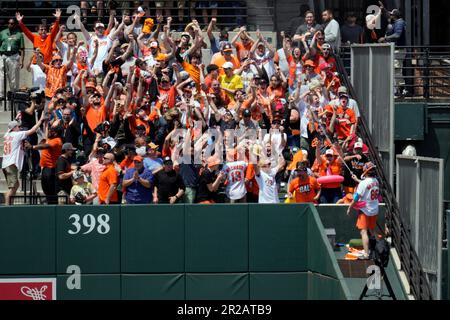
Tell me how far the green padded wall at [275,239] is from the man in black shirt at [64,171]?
10.3 ft

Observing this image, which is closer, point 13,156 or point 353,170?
point 353,170

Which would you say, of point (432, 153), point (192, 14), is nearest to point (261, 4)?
point (192, 14)

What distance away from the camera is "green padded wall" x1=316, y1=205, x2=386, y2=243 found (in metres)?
25.4

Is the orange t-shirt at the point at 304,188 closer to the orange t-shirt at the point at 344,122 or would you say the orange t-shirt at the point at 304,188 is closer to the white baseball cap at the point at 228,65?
the orange t-shirt at the point at 344,122

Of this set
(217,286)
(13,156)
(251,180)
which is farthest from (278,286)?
(13,156)

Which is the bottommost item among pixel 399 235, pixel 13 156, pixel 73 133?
pixel 399 235

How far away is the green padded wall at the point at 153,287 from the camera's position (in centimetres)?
2548

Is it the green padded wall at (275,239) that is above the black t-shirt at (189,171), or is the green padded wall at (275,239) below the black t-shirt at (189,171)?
below

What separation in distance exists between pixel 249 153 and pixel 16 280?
4.48 meters

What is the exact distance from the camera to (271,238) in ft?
84.2

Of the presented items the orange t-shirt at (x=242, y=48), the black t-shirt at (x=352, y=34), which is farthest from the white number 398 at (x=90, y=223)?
the black t-shirt at (x=352, y=34)

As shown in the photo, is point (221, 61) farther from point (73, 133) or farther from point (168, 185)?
point (168, 185)

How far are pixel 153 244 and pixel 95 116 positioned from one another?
2.65m

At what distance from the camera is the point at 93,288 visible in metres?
25.4
